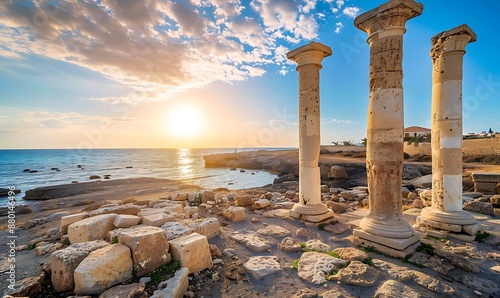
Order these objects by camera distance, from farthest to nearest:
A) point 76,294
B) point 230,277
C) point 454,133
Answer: point 454,133, point 230,277, point 76,294

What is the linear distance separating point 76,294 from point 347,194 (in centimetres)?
965

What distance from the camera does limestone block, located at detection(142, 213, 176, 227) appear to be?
15.4ft

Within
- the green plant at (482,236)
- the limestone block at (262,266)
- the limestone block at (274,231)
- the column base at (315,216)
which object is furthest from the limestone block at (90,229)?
the green plant at (482,236)

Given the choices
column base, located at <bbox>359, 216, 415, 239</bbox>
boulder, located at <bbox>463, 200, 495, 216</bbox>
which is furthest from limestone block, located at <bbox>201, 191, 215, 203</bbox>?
boulder, located at <bbox>463, 200, 495, 216</bbox>

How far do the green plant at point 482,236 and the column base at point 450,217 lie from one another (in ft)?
0.90

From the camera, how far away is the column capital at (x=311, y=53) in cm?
643

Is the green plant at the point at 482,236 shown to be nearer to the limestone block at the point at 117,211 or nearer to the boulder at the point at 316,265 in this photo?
the boulder at the point at 316,265

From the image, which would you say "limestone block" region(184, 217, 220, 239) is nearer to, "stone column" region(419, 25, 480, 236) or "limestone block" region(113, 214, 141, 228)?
"limestone block" region(113, 214, 141, 228)

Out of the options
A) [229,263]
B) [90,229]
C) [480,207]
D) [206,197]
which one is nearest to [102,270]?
[90,229]

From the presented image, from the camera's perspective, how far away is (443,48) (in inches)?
225

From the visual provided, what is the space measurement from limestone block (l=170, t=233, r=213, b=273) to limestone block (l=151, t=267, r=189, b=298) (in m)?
0.23

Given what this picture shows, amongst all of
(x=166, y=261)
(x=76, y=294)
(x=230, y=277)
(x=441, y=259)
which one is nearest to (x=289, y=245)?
(x=230, y=277)

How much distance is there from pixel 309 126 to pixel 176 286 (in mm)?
5313

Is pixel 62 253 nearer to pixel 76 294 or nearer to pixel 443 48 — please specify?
pixel 76 294
